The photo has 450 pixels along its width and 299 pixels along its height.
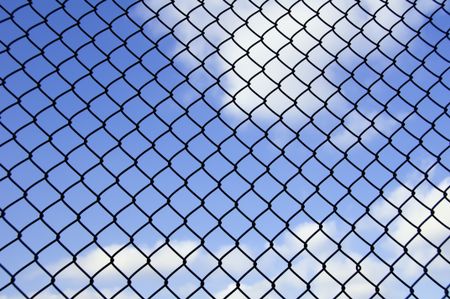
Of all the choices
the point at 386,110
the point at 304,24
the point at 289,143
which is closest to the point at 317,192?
Answer: the point at 289,143

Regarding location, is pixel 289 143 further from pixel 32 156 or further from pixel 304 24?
pixel 32 156

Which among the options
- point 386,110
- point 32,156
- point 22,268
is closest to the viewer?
point 22,268

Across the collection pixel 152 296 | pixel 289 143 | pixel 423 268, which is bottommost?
pixel 152 296

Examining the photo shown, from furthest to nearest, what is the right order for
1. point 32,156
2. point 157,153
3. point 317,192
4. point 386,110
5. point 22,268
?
1. point 386,110
2. point 317,192
3. point 157,153
4. point 32,156
5. point 22,268

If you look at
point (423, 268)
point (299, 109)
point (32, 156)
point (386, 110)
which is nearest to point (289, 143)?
point (299, 109)

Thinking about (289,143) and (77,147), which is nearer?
(77,147)

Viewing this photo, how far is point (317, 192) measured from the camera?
312cm

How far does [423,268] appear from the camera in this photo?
3242 millimetres

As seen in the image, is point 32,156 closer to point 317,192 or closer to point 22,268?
point 22,268

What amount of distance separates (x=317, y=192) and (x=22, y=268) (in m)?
1.37

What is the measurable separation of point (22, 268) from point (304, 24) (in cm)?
184

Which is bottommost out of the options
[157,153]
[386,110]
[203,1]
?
[157,153]

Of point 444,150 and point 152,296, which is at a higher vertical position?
point 444,150

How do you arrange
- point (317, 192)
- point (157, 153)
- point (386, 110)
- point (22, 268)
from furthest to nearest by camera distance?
point (386, 110)
point (317, 192)
point (157, 153)
point (22, 268)
